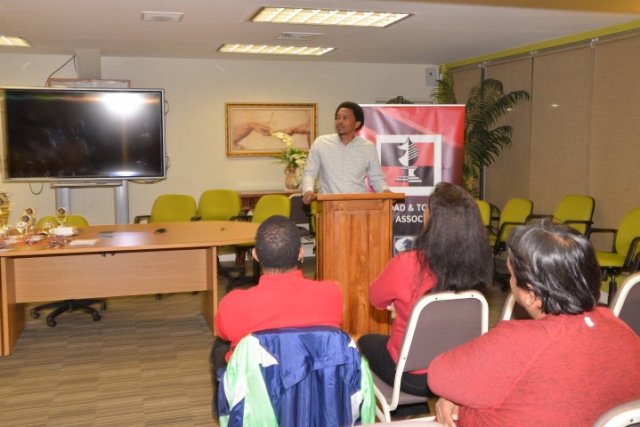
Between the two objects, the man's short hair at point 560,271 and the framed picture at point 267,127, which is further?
the framed picture at point 267,127

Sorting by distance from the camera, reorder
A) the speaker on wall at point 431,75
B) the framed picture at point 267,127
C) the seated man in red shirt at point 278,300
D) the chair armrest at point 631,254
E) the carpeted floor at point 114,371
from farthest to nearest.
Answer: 1. the speaker on wall at point 431,75
2. the framed picture at point 267,127
3. the chair armrest at point 631,254
4. the carpeted floor at point 114,371
5. the seated man in red shirt at point 278,300

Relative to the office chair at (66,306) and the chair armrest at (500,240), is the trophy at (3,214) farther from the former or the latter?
the chair armrest at (500,240)

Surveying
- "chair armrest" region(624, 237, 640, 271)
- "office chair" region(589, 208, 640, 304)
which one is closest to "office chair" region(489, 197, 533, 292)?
"office chair" region(589, 208, 640, 304)

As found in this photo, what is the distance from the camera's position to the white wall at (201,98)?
7.91 m

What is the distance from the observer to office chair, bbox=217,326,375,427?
184 centimetres

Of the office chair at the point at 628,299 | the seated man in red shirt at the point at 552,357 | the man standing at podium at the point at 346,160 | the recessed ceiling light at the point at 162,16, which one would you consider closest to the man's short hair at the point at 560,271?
the seated man in red shirt at the point at 552,357

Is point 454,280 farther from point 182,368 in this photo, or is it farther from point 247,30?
point 247,30

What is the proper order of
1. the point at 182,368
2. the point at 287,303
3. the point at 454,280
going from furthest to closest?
the point at 182,368 < the point at 454,280 < the point at 287,303

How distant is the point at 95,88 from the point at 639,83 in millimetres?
5772

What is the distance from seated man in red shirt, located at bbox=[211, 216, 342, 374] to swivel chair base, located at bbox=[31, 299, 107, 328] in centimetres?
380

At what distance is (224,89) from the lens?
8.49 metres

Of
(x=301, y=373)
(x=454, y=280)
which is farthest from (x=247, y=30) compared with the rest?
(x=301, y=373)

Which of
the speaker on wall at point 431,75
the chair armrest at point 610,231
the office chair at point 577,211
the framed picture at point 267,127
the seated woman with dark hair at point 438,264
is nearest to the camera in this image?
the seated woman with dark hair at point 438,264

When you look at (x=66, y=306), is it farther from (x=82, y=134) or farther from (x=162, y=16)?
(x=162, y=16)
